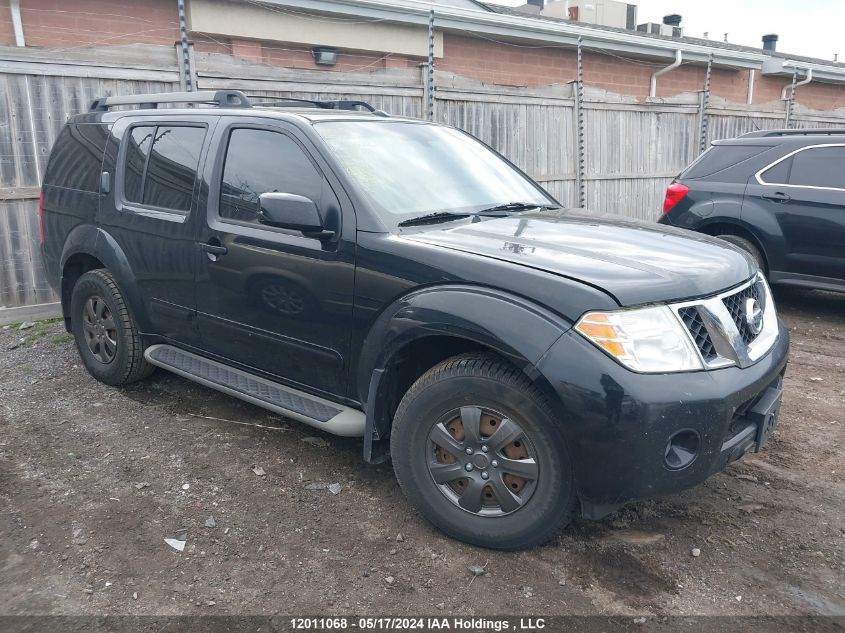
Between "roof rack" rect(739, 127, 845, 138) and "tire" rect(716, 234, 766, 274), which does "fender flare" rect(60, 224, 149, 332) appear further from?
"roof rack" rect(739, 127, 845, 138)

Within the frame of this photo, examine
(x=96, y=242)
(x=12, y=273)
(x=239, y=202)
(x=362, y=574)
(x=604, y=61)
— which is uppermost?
(x=604, y=61)

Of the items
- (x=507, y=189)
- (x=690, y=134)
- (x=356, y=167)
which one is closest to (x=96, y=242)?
(x=356, y=167)

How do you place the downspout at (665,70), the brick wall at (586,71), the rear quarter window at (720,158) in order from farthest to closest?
the downspout at (665,70)
the brick wall at (586,71)
the rear quarter window at (720,158)

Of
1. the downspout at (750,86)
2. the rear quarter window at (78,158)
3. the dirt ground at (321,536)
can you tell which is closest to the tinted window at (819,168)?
the dirt ground at (321,536)

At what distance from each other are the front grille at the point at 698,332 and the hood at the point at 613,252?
65 mm

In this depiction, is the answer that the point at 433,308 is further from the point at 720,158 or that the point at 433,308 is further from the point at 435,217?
the point at 720,158

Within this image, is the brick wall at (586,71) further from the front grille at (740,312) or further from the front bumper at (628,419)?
the front bumper at (628,419)

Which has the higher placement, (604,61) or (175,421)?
(604,61)

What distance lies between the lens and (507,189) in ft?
14.0

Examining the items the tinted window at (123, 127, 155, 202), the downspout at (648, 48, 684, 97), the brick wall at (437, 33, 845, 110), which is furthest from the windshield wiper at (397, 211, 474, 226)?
the downspout at (648, 48, 684, 97)

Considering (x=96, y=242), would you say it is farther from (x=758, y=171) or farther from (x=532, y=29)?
(x=532, y=29)

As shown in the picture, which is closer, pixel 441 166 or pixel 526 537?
pixel 526 537

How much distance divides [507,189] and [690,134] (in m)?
9.18

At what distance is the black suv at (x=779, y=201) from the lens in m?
6.79
